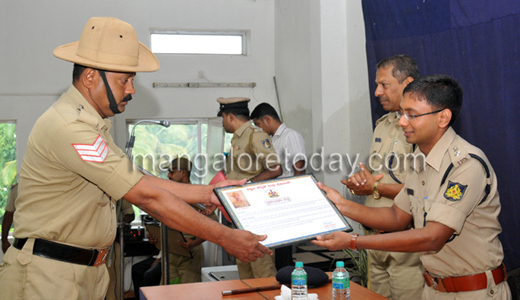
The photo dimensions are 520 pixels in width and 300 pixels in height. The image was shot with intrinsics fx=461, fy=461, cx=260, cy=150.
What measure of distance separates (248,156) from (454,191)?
8.87ft

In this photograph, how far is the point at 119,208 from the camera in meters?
3.62

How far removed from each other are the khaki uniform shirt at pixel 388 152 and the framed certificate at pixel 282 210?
0.62 metres

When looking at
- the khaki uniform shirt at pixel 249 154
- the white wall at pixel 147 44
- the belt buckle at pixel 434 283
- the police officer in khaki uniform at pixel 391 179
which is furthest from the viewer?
the white wall at pixel 147 44

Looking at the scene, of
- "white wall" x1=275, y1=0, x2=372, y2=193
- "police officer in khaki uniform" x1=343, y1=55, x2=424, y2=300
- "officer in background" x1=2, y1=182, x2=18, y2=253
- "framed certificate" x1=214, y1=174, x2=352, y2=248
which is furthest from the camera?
"officer in background" x1=2, y1=182, x2=18, y2=253

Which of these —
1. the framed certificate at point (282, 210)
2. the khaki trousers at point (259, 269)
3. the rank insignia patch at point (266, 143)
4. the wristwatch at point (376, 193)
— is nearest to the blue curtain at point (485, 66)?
the wristwatch at point (376, 193)

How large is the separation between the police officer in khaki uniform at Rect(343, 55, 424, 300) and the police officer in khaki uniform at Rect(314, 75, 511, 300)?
0.52 meters

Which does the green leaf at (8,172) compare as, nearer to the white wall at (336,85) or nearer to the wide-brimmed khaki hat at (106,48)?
the white wall at (336,85)

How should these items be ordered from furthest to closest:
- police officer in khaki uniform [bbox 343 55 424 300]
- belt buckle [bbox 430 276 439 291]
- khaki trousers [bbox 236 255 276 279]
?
khaki trousers [bbox 236 255 276 279] → police officer in khaki uniform [bbox 343 55 424 300] → belt buckle [bbox 430 276 439 291]

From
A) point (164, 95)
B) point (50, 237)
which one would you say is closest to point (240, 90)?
point (164, 95)

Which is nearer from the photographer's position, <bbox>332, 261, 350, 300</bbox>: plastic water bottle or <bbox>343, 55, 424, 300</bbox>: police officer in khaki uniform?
<bbox>332, 261, 350, 300</bbox>: plastic water bottle

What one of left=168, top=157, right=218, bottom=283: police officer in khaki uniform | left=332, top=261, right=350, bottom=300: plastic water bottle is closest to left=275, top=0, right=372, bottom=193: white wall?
left=168, top=157, right=218, bottom=283: police officer in khaki uniform

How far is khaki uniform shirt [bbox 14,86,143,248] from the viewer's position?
170 cm

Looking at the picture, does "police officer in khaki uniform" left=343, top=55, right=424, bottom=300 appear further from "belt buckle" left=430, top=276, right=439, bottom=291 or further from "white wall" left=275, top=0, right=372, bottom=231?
"white wall" left=275, top=0, right=372, bottom=231

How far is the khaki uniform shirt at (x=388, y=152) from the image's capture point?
107 inches
